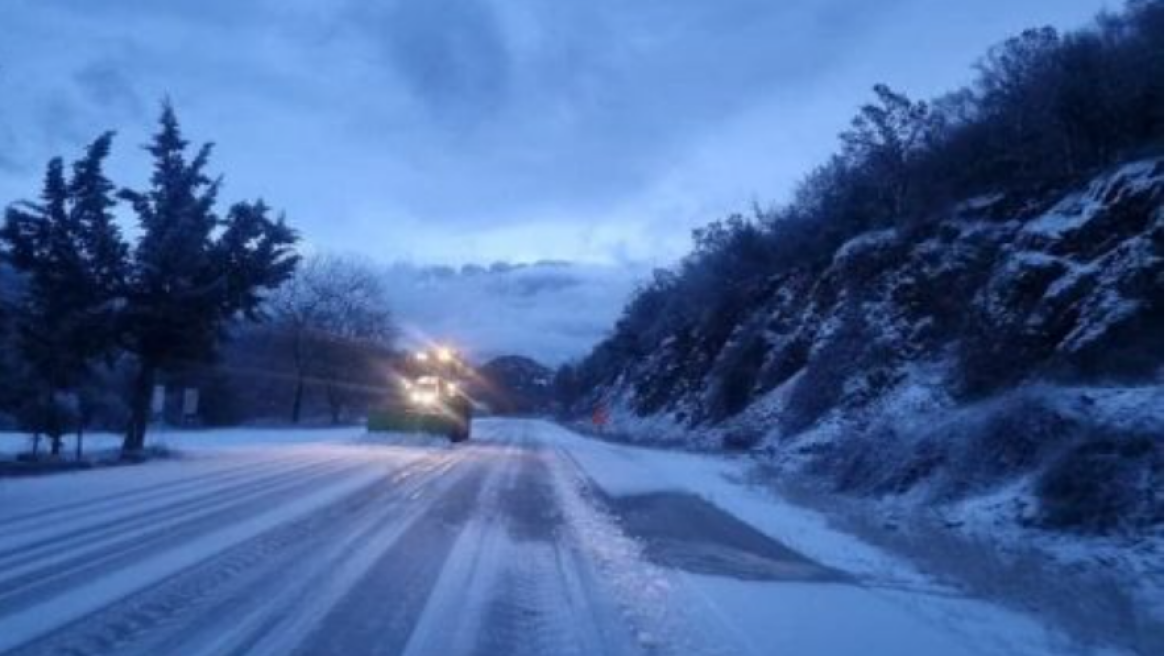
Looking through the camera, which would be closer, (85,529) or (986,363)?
(85,529)

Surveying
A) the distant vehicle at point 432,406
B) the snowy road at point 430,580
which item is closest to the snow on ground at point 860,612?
the snowy road at point 430,580

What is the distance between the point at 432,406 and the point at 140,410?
1715cm

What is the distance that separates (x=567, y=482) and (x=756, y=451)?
13.2 metres

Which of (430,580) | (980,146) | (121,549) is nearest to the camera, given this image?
(430,580)

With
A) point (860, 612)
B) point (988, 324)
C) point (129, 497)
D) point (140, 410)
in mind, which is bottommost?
point (860, 612)

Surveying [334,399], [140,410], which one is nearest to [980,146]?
[140,410]

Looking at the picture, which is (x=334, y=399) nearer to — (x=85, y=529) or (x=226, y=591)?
(x=85, y=529)

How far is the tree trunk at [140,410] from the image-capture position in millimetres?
30547

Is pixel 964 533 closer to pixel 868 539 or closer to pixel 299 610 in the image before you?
pixel 868 539

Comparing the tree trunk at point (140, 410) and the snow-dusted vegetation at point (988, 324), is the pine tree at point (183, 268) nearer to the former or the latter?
the tree trunk at point (140, 410)

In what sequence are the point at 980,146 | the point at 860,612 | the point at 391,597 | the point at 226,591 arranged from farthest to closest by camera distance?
1. the point at 980,146
2. the point at 860,612
3. the point at 391,597
4. the point at 226,591

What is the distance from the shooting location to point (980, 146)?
4362 cm

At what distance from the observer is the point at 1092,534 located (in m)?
14.4

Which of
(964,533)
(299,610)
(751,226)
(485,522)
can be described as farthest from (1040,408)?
(751,226)
